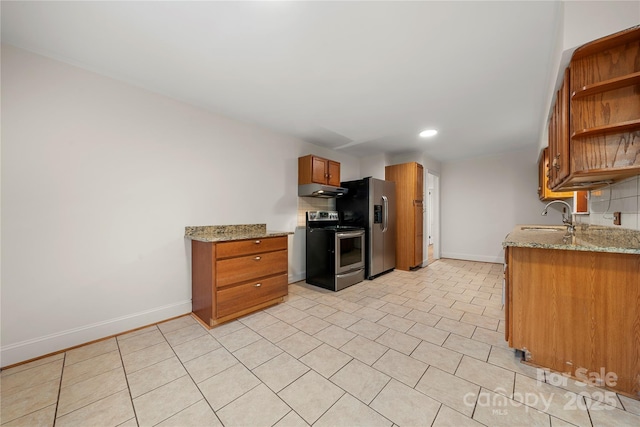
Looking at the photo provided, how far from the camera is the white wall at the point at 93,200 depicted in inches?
70.6

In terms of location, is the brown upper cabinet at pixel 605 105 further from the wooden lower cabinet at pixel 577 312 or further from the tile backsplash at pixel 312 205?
the tile backsplash at pixel 312 205

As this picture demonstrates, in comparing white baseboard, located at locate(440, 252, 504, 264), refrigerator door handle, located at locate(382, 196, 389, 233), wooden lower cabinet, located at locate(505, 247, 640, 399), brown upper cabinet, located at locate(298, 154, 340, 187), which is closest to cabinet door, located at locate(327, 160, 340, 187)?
brown upper cabinet, located at locate(298, 154, 340, 187)

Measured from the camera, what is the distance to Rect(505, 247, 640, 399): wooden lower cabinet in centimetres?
138

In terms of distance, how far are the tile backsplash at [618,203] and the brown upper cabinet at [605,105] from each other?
1.05 ft

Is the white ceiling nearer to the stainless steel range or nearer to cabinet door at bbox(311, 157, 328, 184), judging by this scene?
cabinet door at bbox(311, 157, 328, 184)

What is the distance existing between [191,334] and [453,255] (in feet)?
18.7

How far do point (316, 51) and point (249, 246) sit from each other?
1.97 meters

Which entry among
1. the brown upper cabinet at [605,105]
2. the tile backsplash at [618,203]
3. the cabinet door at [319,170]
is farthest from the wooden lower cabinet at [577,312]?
the cabinet door at [319,170]

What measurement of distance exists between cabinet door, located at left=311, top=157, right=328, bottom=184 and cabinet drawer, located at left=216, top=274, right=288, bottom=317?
65.7 inches

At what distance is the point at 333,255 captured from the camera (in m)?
3.36

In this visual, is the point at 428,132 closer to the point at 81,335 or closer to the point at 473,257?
the point at 473,257

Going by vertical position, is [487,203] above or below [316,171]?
below

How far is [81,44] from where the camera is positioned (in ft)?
5.86

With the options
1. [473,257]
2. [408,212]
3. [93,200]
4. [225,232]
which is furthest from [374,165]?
[93,200]
